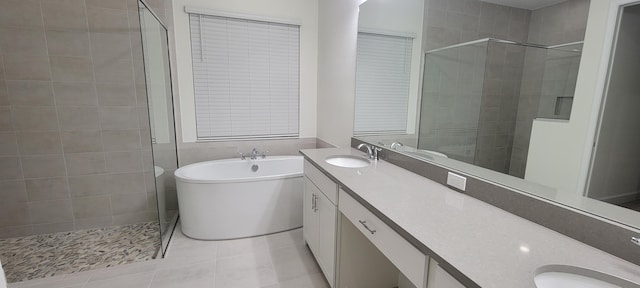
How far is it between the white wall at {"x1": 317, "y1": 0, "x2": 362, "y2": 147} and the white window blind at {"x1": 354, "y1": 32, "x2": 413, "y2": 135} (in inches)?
4.1

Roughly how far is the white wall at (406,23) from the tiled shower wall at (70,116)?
2.17 m

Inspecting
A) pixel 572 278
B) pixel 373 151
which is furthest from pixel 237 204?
pixel 572 278

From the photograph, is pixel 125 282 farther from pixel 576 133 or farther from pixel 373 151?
pixel 576 133

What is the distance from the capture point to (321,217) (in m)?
1.92

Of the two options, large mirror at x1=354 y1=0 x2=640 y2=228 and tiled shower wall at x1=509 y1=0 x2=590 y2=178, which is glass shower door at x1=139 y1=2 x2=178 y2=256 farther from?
tiled shower wall at x1=509 y1=0 x2=590 y2=178

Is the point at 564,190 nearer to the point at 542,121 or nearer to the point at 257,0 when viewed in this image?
the point at 542,121

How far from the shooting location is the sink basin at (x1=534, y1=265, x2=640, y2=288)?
29.3 inches

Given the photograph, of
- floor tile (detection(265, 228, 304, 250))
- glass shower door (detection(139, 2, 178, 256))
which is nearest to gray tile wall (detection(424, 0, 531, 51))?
floor tile (detection(265, 228, 304, 250))

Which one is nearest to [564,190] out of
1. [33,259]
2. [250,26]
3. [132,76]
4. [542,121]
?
[542,121]

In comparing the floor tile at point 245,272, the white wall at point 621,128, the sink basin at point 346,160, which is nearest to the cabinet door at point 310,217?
the sink basin at point 346,160

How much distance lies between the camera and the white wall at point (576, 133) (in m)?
0.91

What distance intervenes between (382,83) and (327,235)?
128cm

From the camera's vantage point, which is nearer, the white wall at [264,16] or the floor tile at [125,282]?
the floor tile at [125,282]

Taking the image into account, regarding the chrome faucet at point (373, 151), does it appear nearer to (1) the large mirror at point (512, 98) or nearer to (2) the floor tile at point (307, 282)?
(1) the large mirror at point (512, 98)
